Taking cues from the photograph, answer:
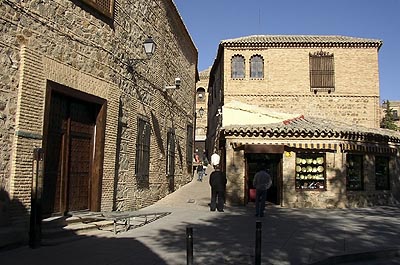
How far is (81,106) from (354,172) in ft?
36.7

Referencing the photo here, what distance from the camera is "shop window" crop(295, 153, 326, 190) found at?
15.4 metres

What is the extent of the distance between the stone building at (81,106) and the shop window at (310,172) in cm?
534

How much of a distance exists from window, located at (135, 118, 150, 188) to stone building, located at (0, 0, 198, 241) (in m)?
0.03

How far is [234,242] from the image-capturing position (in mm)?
8070

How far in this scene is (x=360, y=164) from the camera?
1625 centimetres

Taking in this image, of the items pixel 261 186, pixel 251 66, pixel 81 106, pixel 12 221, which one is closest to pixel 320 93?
pixel 251 66

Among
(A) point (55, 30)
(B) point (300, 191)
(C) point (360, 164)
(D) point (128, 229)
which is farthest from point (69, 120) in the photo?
(C) point (360, 164)

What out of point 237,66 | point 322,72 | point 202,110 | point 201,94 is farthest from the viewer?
point 201,94

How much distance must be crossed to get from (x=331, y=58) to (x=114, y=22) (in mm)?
21341

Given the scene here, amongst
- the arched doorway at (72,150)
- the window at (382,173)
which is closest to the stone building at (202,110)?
the window at (382,173)

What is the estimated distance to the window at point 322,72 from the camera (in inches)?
1126

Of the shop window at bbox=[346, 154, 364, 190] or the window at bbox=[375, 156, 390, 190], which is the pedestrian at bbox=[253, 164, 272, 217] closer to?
the shop window at bbox=[346, 154, 364, 190]

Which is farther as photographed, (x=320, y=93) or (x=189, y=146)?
(x=320, y=93)

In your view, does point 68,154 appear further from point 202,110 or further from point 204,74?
point 204,74
